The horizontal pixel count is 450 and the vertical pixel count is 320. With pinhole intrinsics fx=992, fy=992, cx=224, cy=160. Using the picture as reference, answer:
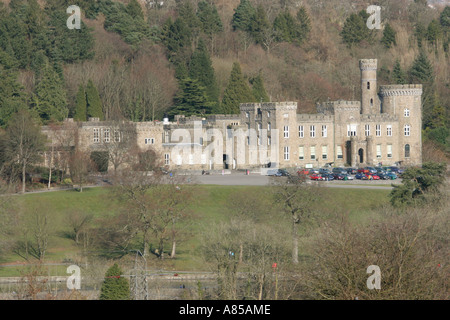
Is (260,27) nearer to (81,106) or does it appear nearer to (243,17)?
(243,17)

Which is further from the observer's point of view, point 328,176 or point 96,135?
point 96,135

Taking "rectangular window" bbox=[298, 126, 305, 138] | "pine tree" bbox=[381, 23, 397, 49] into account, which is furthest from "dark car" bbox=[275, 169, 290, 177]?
"pine tree" bbox=[381, 23, 397, 49]

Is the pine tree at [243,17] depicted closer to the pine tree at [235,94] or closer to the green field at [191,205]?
the pine tree at [235,94]

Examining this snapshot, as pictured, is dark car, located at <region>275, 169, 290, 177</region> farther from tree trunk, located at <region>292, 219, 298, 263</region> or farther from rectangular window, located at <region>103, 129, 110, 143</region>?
tree trunk, located at <region>292, 219, 298, 263</region>

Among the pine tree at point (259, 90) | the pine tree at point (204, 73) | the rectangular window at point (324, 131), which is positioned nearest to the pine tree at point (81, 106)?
the pine tree at point (204, 73)

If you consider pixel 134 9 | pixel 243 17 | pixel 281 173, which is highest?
pixel 134 9

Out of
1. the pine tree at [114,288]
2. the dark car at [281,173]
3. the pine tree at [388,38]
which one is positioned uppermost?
the pine tree at [388,38]

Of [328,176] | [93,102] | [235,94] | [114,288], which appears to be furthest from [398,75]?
[114,288]
